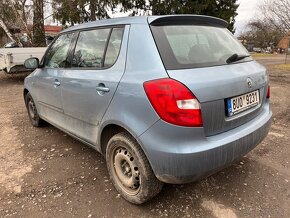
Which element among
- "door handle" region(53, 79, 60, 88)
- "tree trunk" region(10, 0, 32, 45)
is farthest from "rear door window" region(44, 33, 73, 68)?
"tree trunk" region(10, 0, 32, 45)

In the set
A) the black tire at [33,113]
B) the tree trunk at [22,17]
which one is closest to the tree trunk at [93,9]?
the tree trunk at [22,17]

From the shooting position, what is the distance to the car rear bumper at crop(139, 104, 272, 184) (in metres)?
2.19

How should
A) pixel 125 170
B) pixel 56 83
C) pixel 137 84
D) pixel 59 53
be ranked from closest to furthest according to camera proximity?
pixel 137 84, pixel 125 170, pixel 56 83, pixel 59 53

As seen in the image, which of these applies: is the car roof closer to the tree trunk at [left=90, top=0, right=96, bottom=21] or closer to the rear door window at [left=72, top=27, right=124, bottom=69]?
the rear door window at [left=72, top=27, right=124, bottom=69]

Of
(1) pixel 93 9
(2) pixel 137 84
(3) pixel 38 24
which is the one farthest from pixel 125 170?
(1) pixel 93 9

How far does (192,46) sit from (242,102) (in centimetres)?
68

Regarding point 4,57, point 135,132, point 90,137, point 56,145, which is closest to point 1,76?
point 4,57

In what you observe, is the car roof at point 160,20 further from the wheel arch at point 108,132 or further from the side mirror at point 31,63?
the side mirror at point 31,63

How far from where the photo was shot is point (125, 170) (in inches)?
111

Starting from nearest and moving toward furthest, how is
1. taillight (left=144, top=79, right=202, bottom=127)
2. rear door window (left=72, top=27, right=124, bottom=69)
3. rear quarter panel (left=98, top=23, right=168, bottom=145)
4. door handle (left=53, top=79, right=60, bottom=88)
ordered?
taillight (left=144, top=79, right=202, bottom=127) → rear quarter panel (left=98, top=23, right=168, bottom=145) → rear door window (left=72, top=27, right=124, bottom=69) → door handle (left=53, top=79, right=60, bottom=88)

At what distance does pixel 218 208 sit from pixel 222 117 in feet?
3.03

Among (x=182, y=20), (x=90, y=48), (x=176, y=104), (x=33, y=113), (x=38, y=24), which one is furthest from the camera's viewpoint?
(x=38, y=24)

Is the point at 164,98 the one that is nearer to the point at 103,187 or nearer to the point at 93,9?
the point at 103,187

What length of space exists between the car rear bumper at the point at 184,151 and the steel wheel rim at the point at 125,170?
0.34 m
